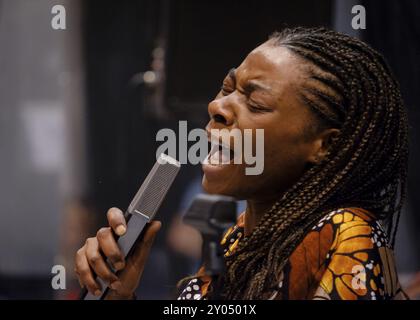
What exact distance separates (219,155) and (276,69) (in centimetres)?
16

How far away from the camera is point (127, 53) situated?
2.18 metres

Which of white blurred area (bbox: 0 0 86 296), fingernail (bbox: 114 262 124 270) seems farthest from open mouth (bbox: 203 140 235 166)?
white blurred area (bbox: 0 0 86 296)

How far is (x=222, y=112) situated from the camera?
107 centimetres

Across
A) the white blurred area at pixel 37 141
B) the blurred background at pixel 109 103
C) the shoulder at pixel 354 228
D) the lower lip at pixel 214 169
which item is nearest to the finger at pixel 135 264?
the lower lip at pixel 214 169

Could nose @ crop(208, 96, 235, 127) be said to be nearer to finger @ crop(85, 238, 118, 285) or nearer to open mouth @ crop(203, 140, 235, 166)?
open mouth @ crop(203, 140, 235, 166)

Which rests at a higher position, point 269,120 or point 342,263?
point 269,120

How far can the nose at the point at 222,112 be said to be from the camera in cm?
107

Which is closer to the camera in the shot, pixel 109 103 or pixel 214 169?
pixel 214 169

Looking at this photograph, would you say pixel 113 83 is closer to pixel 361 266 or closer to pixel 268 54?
pixel 268 54

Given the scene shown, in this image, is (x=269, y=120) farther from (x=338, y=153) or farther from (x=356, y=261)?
(x=356, y=261)

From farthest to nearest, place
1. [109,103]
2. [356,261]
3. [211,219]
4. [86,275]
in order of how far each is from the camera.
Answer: [109,103] → [211,219] → [86,275] → [356,261]

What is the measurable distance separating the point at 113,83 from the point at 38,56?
0.81 feet

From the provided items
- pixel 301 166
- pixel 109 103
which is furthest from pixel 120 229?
pixel 109 103

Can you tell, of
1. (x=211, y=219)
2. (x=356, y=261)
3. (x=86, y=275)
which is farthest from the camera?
(x=211, y=219)
